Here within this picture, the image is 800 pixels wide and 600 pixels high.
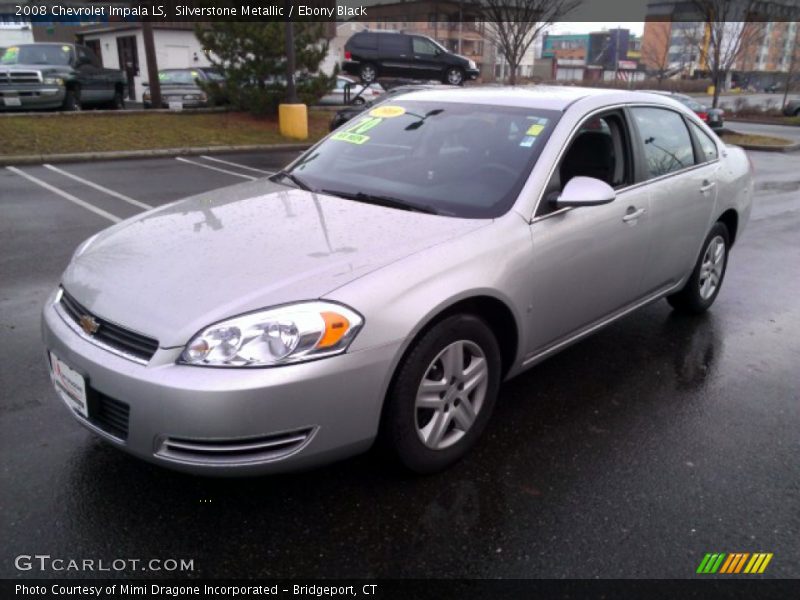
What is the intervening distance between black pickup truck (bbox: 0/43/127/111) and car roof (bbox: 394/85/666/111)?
14.5 m

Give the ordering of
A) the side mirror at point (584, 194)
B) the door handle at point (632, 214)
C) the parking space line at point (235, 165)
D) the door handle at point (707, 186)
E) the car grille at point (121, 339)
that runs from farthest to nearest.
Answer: the parking space line at point (235, 165) → the door handle at point (707, 186) → the door handle at point (632, 214) → the side mirror at point (584, 194) → the car grille at point (121, 339)

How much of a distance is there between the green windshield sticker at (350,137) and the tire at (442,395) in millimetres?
1550

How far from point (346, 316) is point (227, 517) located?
36.5 inches

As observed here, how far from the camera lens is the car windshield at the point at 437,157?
321 centimetres

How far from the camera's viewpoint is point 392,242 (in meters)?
2.74

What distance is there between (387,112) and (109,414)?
247 centimetres

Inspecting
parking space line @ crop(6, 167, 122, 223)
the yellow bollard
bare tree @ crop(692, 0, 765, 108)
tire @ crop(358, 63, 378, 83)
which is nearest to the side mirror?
parking space line @ crop(6, 167, 122, 223)

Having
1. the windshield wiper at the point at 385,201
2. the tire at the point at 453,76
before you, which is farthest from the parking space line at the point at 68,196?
the tire at the point at 453,76

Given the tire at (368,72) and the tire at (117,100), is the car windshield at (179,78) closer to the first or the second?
the tire at (117,100)

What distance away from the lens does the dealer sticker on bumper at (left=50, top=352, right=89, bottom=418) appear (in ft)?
8.05

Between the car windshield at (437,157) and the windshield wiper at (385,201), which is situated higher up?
the car windshield at (437,157)

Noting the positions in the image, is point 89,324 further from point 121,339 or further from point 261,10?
point 261,10

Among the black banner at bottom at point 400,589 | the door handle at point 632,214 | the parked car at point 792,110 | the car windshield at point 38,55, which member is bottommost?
the parked car at point 792,110

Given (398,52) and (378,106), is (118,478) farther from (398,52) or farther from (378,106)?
(398,52)
